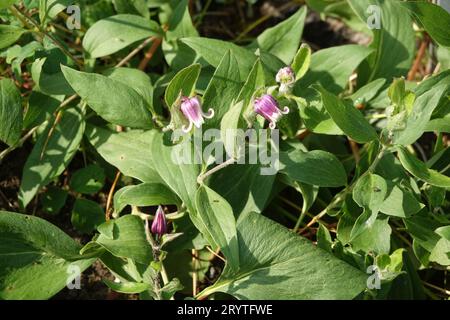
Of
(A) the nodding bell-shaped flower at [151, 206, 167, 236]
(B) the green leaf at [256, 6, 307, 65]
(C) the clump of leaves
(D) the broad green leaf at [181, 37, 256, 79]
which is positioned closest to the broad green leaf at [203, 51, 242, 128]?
(C) the clump of leaves

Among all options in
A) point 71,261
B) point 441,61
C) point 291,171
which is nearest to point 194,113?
point 291,171

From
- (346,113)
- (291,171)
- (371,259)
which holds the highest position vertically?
(346,113)

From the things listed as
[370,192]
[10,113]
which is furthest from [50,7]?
[370,192]

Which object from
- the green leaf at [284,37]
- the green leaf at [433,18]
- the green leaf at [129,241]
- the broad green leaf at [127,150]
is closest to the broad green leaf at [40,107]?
the broad green leaf at [127,150]

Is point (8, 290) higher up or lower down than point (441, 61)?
lower down

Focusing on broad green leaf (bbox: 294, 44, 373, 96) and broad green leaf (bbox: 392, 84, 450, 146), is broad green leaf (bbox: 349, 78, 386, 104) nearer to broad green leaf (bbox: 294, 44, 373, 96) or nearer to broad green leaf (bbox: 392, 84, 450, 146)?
broad green leaf (bbox: 294, 44, 373, 96)

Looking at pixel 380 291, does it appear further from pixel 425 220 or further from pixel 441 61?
pixel 441 61
